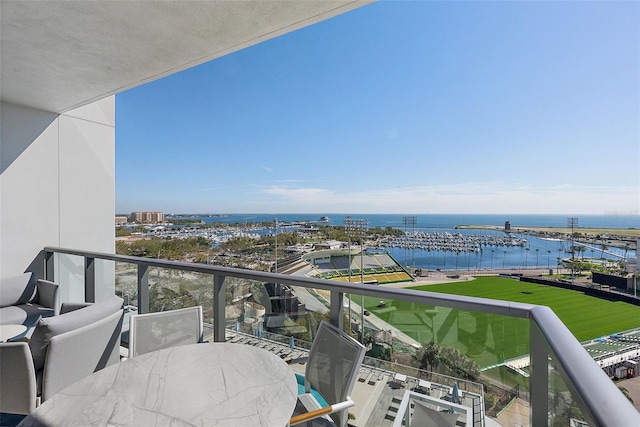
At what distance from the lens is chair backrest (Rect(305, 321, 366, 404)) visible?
5.94ft

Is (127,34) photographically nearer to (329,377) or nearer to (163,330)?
(163,330)

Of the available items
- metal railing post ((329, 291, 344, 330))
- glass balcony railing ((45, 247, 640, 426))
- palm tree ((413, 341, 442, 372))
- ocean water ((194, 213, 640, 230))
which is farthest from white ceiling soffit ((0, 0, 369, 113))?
ocean water ((194, 213, 640, 230))

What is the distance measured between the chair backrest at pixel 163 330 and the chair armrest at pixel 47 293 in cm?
294

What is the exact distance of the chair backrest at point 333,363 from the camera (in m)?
1.81

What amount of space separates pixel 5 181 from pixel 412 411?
6.05 metres

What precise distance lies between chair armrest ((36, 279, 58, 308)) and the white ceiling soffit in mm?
2705

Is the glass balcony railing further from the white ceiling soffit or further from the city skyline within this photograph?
the city skyline

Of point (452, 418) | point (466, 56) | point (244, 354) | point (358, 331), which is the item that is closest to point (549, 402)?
point (452, 418)

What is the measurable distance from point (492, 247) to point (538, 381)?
20.4 metres

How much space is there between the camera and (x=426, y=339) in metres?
2.15

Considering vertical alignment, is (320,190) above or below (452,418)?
above

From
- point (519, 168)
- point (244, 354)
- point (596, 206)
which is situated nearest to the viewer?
point (244, 354)

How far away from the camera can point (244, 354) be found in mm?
1947

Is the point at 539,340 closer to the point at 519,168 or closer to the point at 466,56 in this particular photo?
the point at 466,56
